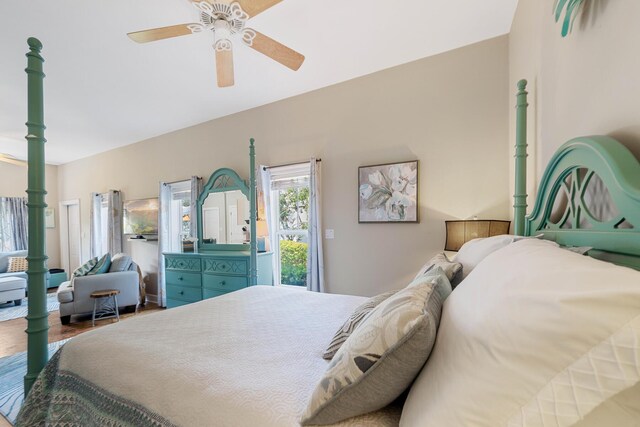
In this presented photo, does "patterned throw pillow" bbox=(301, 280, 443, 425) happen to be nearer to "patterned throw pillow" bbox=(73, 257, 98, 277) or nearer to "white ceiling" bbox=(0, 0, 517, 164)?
"white ceiling" bbox=(0, 0, 517, 164)

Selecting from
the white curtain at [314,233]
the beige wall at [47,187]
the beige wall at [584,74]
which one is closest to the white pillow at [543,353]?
the beige wall at [584,74]

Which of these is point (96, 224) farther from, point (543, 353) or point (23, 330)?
point (543, 353)

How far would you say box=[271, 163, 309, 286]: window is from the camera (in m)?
3.48

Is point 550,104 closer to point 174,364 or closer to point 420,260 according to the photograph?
point 420,260

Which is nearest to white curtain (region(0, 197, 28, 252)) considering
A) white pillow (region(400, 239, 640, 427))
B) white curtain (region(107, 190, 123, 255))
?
white curtain (region(107, 190, 123, 255))

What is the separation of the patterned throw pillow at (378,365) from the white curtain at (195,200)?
3924 millimetres

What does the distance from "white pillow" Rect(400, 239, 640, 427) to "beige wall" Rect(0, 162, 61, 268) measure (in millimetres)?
8508

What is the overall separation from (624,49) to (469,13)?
1670 mm

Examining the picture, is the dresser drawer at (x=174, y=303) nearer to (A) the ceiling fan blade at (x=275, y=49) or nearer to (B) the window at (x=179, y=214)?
(B) the window at (x=179, y=214)

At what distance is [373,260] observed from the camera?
2.92 meters

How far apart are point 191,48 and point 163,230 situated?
119 inches

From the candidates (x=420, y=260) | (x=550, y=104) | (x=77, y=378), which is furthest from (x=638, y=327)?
(x=420, y=260)

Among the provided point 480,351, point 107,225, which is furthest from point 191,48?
point 107,225

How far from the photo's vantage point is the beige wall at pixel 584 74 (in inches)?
30.4
